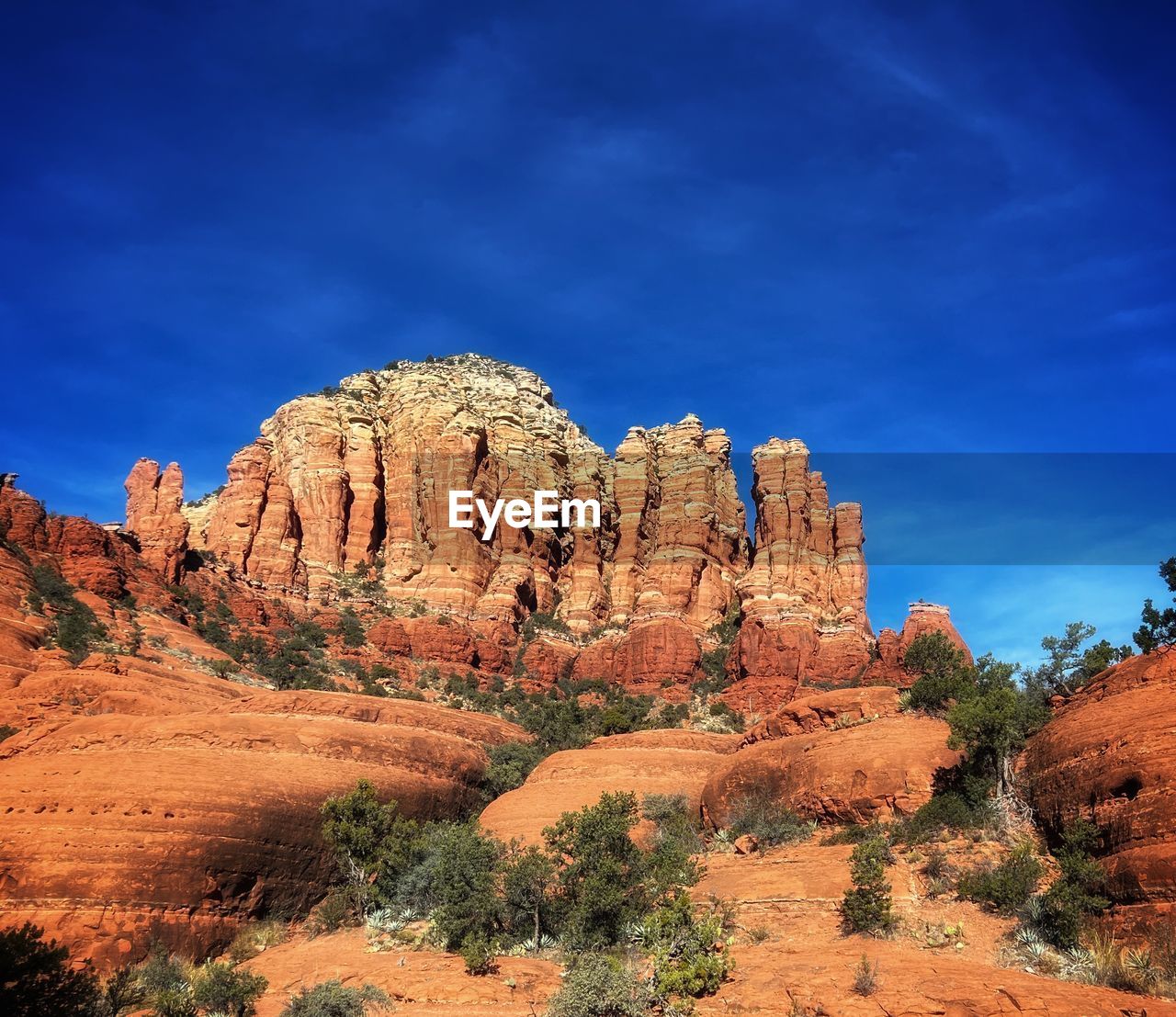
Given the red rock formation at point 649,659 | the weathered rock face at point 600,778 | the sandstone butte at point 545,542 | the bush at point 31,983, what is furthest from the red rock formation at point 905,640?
the bush at point 31,983

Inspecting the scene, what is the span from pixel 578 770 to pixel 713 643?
44299 mm

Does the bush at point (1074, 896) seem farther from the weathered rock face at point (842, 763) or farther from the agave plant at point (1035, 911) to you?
→ the weathered rock face at point (842, 763)

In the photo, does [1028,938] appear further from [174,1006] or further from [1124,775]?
[174,1006]

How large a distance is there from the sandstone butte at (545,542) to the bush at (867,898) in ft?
144

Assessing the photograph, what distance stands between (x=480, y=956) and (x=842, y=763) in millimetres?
11417

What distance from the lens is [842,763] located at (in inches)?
1015

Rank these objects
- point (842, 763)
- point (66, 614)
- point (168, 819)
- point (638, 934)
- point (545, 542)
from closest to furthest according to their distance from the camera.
A: point (638, 934), point (168, 819), point (842, 763), point (66, 614), point (545, 542)

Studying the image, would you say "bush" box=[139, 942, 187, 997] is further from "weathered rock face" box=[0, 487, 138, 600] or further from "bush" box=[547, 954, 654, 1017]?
"weathered rock face" box=[0, 487, 138, 600]

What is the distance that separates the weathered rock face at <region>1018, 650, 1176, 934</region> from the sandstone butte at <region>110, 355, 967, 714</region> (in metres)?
42.3

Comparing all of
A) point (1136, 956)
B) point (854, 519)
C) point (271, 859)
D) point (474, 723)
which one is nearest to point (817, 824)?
point (1136, 956)

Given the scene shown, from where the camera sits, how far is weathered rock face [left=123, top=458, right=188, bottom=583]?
6222 cm

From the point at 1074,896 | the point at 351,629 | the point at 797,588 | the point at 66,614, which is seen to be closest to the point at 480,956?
the point at 1074,896

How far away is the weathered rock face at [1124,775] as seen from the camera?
52.7 feet

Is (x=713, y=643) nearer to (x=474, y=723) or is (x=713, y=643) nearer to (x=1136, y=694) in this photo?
(x=474, y=723)
